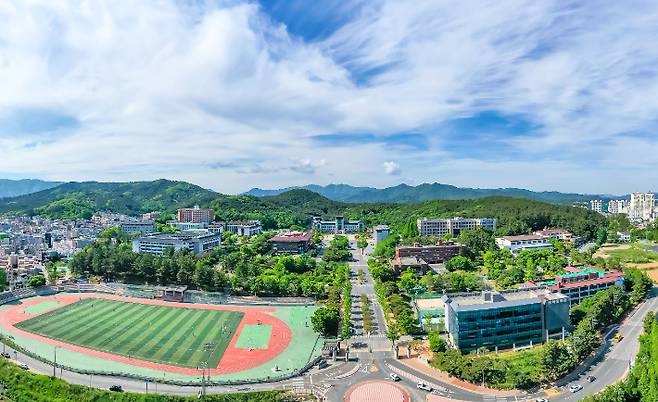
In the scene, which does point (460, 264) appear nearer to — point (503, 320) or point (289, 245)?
point (503, 320)

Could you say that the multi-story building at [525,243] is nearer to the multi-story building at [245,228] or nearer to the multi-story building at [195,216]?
the multi-story building at [245,228]

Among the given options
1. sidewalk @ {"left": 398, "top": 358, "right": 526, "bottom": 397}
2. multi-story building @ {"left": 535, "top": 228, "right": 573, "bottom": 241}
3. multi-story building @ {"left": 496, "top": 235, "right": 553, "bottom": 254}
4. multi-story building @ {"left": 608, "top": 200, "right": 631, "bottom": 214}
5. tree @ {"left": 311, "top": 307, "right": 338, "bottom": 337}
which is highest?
multi-story building @ {"left": 608, "top": 200, "right": 631, "bottom": 214}

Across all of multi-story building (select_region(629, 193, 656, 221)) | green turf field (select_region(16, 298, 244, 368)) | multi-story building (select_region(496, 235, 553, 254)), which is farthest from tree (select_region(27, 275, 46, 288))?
multi-story building (select_region(629, 193, 656, 221))

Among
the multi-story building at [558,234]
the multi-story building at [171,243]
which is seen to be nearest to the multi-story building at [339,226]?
the multi-story building at [171,243]

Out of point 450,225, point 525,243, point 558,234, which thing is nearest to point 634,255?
point 558,234

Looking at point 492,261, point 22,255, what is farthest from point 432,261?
point 22,255

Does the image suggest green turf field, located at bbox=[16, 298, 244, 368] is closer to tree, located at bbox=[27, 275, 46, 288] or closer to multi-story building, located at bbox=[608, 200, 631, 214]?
tree, located at bbox=[27, 275, 46, 288]
